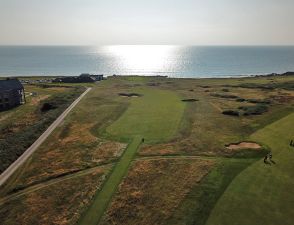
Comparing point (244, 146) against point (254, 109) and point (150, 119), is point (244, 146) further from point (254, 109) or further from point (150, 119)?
point (254, 109)

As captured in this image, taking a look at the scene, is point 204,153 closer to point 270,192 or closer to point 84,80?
point 270,192

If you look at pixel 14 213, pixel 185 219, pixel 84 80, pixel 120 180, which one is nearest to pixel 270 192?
pixel 185 219

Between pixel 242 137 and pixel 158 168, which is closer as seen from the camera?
pixel 158 168

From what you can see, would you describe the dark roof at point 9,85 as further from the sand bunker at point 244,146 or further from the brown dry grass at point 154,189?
the sand bunker at point 244,146

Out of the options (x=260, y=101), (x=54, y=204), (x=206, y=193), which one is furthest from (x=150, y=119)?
(x=54, y=204)

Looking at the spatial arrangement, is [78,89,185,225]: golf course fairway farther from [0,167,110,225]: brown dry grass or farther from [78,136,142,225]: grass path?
[0,167,110,225]: brown dry grass

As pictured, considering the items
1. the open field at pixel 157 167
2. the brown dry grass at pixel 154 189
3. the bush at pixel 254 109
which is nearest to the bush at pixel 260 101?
the open field at pixel 157 167

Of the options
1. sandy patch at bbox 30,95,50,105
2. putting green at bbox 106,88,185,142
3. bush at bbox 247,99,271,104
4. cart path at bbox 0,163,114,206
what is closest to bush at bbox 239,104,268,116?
bush at bbox 247,99,271,104
